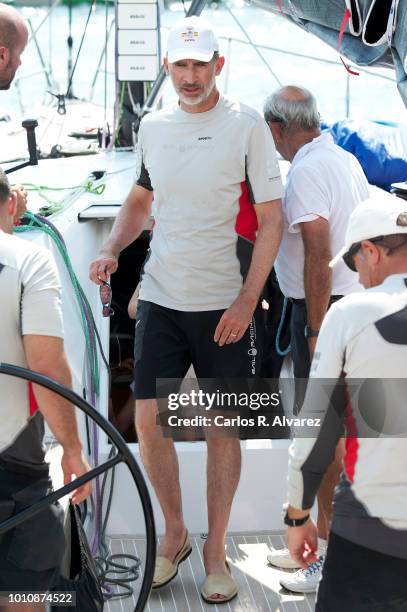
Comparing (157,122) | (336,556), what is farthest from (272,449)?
(336,556)

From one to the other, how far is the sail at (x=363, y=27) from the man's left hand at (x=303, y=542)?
1.37 meters

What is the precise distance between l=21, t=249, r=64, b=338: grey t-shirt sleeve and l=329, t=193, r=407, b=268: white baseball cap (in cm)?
62

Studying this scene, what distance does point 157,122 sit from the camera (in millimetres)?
2982

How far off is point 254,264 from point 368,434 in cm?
103

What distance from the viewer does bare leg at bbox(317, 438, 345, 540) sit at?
3.03 m

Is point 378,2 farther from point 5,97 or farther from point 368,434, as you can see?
point 5,97

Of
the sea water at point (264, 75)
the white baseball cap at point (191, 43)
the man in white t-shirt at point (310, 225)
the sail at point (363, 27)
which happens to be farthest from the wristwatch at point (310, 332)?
the sea water at point (264, 75)

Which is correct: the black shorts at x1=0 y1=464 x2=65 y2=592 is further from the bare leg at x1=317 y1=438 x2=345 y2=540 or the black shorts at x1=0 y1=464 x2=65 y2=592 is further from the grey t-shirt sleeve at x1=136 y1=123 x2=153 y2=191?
the grey t-shirt sleeve at x1=136 y1=123 x2=153 y2=191

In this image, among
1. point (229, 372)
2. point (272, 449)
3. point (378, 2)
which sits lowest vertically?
point (272, 449)

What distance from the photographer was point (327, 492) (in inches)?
120

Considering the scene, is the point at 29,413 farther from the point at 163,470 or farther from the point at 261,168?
the point at 261,168

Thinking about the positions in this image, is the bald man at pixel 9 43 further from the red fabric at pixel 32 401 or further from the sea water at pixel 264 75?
the sea water at pixel 264 75

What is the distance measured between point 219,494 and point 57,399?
935 millimetres

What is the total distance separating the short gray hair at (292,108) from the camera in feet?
10.4
